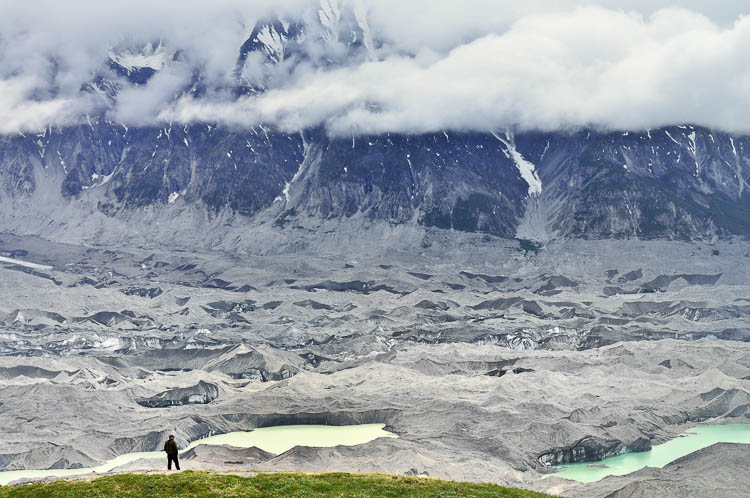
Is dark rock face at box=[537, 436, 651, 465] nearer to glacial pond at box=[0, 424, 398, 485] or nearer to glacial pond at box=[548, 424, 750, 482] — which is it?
glacial pond at box=[548, 424, 750, 482]

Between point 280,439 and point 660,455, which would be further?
point 280,439

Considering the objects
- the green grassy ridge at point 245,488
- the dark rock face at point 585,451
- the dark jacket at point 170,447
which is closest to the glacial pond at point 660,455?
the dark rock face at point 585,451

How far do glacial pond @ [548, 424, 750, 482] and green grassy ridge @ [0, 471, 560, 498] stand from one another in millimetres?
40729

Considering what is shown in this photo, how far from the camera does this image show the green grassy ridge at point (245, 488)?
136 feet

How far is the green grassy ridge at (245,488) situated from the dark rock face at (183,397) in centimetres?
8561

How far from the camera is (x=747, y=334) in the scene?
17900 centimetres

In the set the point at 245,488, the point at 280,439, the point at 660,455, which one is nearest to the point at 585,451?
the point at 660,455

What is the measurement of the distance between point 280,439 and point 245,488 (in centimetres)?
6530

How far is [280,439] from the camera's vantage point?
349 feet

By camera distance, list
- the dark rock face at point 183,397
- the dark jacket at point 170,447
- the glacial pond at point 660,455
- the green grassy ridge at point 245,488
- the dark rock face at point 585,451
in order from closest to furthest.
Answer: the green grassy ridge at point 245,488 → the dark jacket at point 170,447 → the glacial pond at point 660,455 → the dark rock face at point 585,451 → the dark rock face at point 183,397

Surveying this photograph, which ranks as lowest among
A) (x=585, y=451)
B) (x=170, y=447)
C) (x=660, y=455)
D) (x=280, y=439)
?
(x=660, y=455)

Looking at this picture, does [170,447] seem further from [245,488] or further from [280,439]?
[280,439]

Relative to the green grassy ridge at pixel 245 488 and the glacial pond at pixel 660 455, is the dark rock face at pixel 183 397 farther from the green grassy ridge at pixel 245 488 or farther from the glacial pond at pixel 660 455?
the green grassy ridge at pixel 245 488

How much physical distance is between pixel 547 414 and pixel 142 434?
49801 millimetres
